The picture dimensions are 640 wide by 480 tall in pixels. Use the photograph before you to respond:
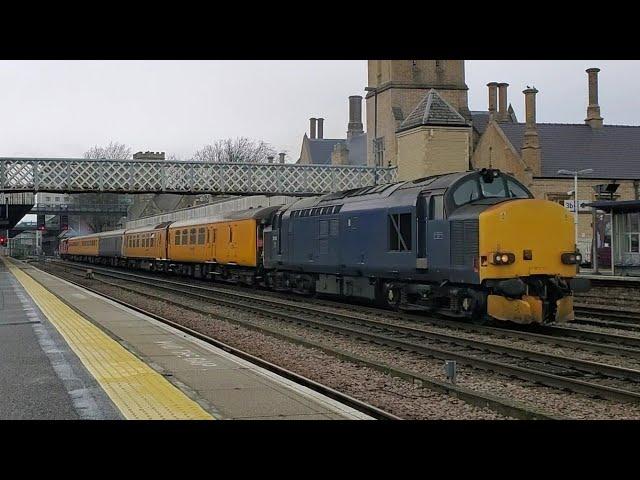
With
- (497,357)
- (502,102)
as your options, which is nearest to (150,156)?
(502,102)

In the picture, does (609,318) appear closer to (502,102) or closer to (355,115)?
(502,102)

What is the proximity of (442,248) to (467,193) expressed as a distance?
4.13 ft

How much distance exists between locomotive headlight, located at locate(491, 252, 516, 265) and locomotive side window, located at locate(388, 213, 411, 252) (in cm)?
284

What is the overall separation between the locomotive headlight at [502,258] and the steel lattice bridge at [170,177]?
31.0 meters

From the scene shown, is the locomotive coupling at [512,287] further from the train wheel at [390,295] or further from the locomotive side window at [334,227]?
the locomotive side window at [334,227]

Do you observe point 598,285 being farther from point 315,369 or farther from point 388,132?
point 388,132

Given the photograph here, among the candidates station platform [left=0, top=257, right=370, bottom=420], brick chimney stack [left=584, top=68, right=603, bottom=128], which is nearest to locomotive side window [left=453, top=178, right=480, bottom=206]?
station platform [left=0, top=257, right=370, bottom=420]

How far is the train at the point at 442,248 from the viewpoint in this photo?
47.1ft

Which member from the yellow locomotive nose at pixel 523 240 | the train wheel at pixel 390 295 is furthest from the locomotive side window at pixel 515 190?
the train wheel at pixel 390 295

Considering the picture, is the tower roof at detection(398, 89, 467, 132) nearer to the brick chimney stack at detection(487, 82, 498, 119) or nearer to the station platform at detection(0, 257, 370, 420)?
the brick chimney stack at detection(487, 82, 498, 119)

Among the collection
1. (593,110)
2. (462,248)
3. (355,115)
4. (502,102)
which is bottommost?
(462,248)

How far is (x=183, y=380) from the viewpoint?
9.23m

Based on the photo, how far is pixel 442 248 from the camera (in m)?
15.4
